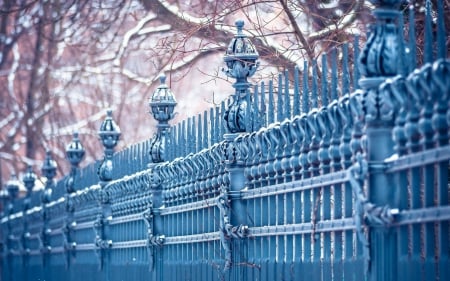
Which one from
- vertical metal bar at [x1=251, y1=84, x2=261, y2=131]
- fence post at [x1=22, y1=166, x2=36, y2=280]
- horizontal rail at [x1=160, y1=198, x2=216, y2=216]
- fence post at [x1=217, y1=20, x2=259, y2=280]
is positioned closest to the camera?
vertical metal bar at [x1=251, y1=84, x2=261, y2=131]

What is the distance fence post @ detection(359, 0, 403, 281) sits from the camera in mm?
5957

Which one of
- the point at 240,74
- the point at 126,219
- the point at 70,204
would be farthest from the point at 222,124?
the point at 70,204

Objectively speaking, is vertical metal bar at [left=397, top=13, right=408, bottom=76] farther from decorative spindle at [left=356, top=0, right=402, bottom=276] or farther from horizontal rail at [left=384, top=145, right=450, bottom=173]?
horizontal rail at [left=384, top=145, right=450, bottom=173]

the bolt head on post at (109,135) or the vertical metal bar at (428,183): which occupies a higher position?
the bolt head on post at (109,135)

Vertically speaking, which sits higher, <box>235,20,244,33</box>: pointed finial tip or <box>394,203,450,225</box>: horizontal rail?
<box>235,20,244,33</box>: pointed finial tip

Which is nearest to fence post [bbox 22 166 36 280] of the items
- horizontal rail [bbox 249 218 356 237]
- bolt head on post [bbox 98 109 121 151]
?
bolt head on post [bbox 98 109 121 151]

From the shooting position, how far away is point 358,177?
6.16m

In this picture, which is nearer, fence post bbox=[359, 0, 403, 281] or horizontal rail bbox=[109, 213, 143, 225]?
fence post bbox=[359, 0, 403, 281]

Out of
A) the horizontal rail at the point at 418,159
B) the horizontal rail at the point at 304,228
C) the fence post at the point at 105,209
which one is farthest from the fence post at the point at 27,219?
the horizontal rail at the point at 418,159

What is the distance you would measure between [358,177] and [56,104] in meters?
25.6

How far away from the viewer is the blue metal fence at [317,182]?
5.65 metres

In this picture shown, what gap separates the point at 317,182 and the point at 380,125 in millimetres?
940

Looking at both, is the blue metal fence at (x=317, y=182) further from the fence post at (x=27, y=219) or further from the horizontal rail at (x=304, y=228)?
the fence post at (x=27, y=219)

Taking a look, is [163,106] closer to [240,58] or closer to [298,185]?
[240,58]
